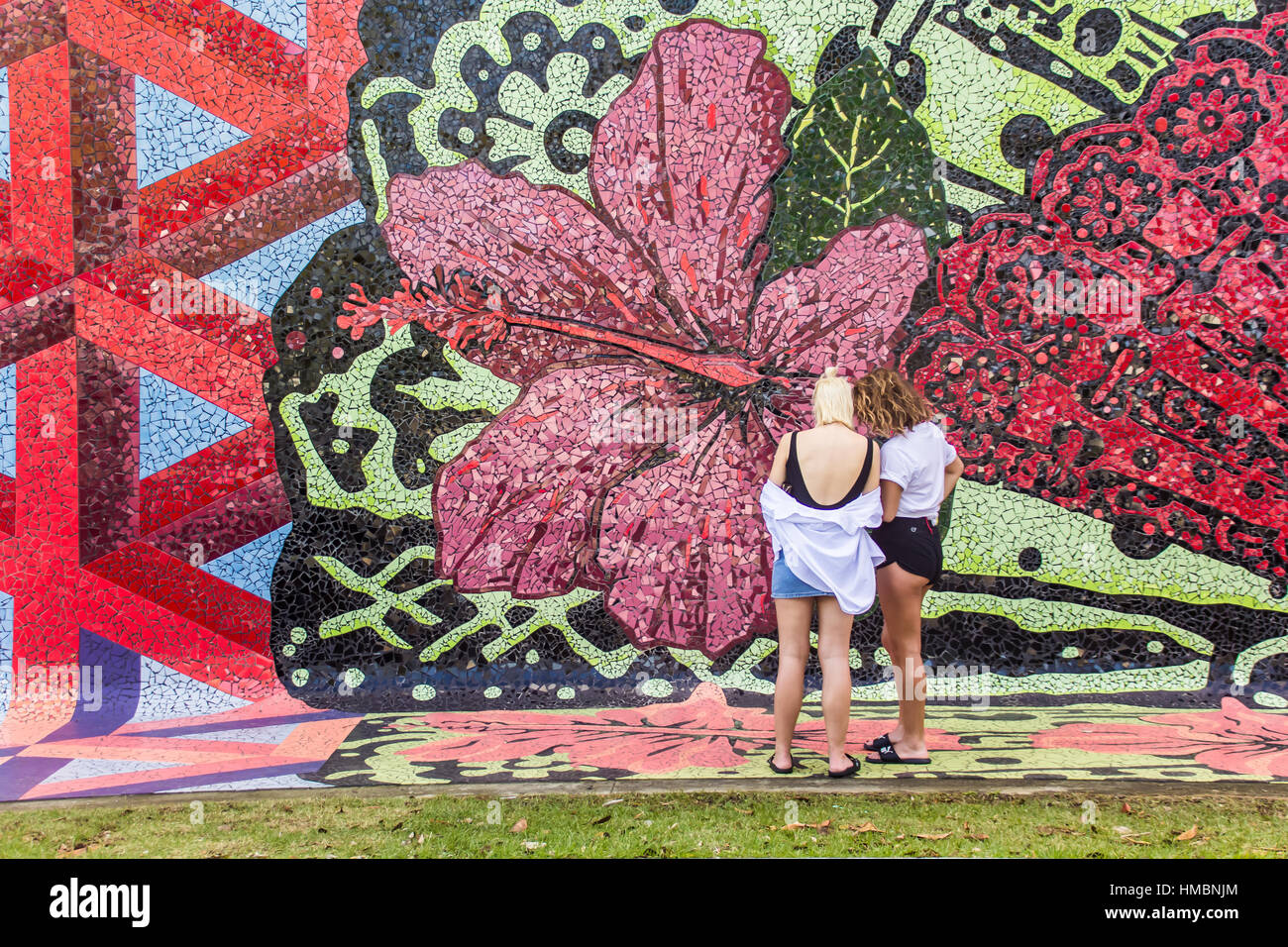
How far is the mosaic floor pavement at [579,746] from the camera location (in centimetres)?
336

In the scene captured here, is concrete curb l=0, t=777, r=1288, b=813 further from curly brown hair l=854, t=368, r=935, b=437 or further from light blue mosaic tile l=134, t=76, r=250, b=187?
light blue mosaic tile l=134, t=76, r=250, b=187

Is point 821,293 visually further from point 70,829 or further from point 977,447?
point 70,829

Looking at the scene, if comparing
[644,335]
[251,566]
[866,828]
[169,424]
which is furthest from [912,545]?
[169,424]

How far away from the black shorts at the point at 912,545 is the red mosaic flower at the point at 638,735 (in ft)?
2.61

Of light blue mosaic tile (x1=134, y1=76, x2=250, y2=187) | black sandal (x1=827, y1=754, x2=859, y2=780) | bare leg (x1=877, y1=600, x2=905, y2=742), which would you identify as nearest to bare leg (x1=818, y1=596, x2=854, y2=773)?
black sandal (x1=827, y1=754, x2=859, y2=780)

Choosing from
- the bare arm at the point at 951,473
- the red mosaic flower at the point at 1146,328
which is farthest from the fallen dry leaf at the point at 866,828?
the red mosaic flower at the point at 1146,328

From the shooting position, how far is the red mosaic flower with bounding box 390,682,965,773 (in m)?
3.59

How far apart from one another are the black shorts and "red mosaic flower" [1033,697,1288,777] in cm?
96

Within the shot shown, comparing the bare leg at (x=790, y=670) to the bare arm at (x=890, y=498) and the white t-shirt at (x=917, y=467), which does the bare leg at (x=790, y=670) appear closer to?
the bare arm at (x=890, y=498)

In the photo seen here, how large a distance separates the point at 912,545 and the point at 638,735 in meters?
1.48

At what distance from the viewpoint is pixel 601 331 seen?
4.49m

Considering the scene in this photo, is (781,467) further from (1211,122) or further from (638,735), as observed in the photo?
(1211,122)

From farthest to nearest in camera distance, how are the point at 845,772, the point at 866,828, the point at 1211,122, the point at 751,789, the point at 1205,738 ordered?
1. the point at 1211,122
2. the point at 1205,738
3. the point at 845,772
4. the point at 751,789
5. the point at 866,828

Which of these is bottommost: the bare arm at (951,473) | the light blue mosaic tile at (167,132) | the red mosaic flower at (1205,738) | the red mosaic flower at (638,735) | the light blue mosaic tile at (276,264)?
the red mosaic flower at (638,735)
